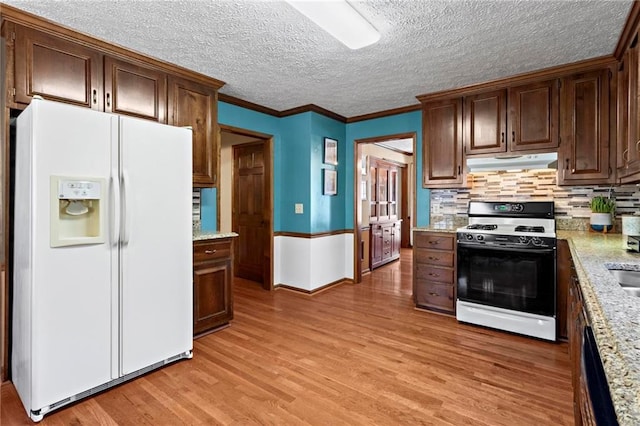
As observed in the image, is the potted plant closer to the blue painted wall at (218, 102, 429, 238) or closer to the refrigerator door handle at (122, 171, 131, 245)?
the blue painted wall at (218, 102, 429, 238)

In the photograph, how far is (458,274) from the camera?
130 inches

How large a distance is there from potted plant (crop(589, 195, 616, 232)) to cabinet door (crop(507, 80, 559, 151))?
652 millimetres

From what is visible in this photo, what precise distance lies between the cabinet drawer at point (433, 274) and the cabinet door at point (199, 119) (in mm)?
2322

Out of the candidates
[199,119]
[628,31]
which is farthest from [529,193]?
[199,119]

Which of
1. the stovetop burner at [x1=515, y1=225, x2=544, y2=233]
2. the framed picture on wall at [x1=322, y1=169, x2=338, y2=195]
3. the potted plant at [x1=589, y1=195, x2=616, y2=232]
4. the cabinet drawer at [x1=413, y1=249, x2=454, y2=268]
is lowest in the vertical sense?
the cabinet drawer at [x1=413, y1=249, x2=454, y2=268]

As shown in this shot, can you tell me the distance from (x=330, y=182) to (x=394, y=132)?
107 cm

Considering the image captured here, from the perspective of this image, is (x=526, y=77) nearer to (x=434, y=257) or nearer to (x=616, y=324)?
(x=434, y=257)

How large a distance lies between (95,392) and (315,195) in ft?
9.70

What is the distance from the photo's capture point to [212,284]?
9.82ft

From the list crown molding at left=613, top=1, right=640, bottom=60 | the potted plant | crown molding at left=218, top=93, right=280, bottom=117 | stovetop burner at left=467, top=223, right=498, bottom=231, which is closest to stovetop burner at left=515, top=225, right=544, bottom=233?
stovetop burner at left=467, top=223, right=498, bottom=231

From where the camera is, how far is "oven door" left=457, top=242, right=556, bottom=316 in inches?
112

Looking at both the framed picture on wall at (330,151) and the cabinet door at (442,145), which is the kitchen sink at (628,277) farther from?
the framed picture on wall at (330,151)

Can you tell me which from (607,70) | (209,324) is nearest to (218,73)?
(209,324)

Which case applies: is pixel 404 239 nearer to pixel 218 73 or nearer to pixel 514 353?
pixel 514 353
